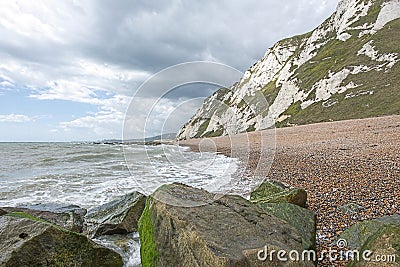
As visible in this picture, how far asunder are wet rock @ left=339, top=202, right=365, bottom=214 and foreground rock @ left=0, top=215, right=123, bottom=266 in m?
6.03

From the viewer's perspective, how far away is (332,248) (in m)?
5.34

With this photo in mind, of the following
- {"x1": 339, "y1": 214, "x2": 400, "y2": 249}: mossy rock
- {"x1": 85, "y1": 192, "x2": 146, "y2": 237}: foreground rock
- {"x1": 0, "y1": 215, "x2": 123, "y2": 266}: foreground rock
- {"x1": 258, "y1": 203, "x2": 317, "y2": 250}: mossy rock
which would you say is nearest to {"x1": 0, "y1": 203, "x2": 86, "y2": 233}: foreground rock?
{"x1": 85, "y1": 192, "x2": 146, "y2": 237}: foreground rock

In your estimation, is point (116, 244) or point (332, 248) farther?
point (116, 244)

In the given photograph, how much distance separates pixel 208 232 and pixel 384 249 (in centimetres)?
236

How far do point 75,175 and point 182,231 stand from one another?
17.7 m

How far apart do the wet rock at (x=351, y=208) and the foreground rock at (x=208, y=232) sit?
306 cm

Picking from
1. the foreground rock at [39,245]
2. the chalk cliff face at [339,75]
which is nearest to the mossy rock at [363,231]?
the foreground rock at [39,245]

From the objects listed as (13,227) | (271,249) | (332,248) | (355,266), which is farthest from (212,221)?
(13,227)

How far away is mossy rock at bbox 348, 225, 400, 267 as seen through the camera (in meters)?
3.58

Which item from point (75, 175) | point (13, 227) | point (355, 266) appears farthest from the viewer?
point (75, 175)

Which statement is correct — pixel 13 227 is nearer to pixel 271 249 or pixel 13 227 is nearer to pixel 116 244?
pixel 116 244

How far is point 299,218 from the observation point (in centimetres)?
572

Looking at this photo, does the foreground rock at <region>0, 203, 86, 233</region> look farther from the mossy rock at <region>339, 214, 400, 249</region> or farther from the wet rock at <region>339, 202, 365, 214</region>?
the wet rock at <region>339, 202, 365, 214</region>

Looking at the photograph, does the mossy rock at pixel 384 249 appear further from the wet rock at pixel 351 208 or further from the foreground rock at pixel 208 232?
the wet rock at pixel 351 208
